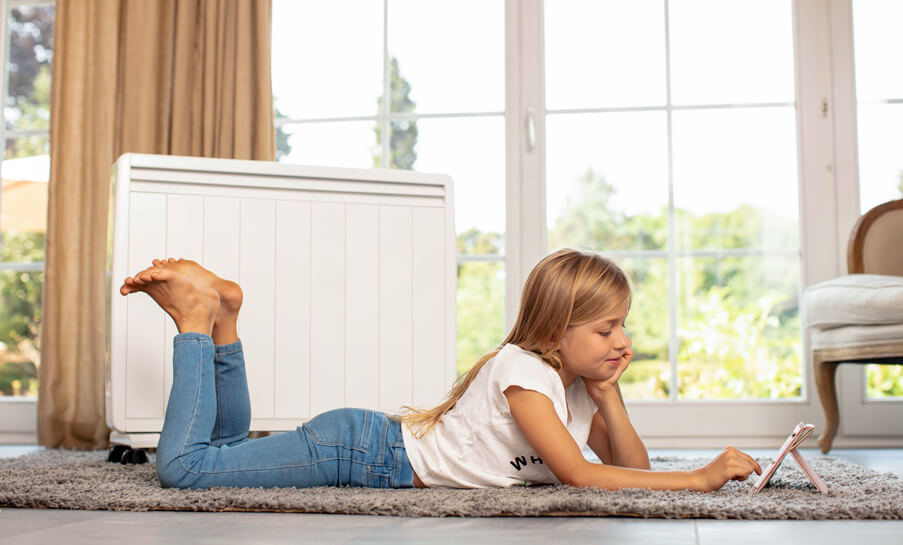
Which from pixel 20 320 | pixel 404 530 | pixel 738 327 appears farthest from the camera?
pixel 20 320

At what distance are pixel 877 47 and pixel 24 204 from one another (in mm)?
2832

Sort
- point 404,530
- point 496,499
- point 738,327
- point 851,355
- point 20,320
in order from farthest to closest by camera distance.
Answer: point 20,320 → point 738,327 → point 851,355 → point 496,499 → point 404,530

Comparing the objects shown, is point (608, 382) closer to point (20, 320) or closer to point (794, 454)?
point (794, 454)

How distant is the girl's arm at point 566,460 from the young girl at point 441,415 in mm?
28

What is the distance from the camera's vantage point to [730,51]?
2.64 metres

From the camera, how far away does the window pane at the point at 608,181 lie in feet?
8.59

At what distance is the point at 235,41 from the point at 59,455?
1287 millimetres

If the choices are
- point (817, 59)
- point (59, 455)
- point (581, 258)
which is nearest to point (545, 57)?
point (817, 59)

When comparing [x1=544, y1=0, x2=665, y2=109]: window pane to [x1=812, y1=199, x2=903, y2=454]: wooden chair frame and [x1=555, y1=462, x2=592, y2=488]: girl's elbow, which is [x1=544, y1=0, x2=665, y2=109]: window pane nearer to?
[x1=812, y1=199, x2=903, y2=454]: wooden chair frame

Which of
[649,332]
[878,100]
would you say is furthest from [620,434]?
[878,100]

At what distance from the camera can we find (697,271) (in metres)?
2.59

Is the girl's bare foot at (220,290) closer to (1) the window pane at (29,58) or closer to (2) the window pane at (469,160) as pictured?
(2) the window pane at (469,160)

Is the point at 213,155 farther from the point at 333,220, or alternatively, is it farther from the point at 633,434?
the point at 633,434

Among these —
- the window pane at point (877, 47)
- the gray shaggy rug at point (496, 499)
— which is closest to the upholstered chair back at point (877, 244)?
the window pane at point (877, 47)
